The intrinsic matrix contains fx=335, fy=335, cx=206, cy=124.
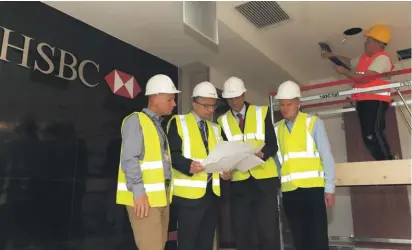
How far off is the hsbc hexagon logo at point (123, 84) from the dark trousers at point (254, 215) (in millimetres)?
1692

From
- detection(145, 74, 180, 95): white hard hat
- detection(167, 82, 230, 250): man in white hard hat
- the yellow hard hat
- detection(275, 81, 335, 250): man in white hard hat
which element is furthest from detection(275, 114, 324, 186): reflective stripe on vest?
the yellow hard hat

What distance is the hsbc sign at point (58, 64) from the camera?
2.56 meters

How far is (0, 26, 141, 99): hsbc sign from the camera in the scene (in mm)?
2561

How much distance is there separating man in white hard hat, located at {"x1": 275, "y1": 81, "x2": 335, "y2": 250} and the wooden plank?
47cm

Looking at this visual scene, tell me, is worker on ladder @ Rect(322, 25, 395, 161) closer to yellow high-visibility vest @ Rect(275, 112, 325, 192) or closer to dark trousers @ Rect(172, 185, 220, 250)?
yellow high-visibility vest @ Rect(275, 112, 325, 192)

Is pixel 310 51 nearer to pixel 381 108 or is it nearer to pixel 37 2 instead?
pixel 381 108

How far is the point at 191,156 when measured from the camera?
7.43 feet

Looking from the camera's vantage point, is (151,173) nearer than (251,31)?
Yes

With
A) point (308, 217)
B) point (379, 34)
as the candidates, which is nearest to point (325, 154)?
point (308, 217)

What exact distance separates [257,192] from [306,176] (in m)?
0.36

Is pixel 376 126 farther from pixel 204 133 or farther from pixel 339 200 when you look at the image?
pixel 339 200

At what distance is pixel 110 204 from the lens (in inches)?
123

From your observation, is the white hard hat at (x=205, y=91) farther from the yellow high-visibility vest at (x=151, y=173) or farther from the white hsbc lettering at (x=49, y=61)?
the white hsbc lettering at (x=49, y=61)

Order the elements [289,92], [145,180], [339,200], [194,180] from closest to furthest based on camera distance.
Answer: [145,180]
[194,180]
[289,92]
[339,200]
